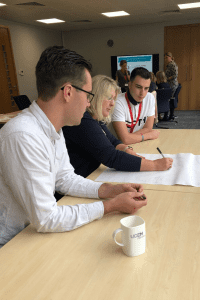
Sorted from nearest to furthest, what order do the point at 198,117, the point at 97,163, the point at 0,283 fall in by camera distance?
the point at 0,283
the point at 97,163
the point at 198,117

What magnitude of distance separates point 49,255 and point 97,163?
0.90m

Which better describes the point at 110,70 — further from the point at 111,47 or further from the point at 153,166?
the point at 153,166

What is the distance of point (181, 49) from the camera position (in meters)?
7.86

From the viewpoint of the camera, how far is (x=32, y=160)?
0.88 m

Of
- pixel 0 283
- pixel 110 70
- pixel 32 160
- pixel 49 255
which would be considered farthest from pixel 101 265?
pixel 110 70

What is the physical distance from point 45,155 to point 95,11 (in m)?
5.94

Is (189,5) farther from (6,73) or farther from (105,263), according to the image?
(105,263)

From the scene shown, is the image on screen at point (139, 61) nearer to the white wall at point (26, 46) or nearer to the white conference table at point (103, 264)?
the white wall at point (26, 46)

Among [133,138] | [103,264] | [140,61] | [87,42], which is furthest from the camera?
[87,42]

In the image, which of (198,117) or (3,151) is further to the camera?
(198,117)

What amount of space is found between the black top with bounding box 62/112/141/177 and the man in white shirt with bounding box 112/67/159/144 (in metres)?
0.69

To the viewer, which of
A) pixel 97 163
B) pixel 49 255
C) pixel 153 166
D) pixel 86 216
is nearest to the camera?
pixel 49 255

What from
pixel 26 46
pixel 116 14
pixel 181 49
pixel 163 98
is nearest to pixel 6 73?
pixel 26 46

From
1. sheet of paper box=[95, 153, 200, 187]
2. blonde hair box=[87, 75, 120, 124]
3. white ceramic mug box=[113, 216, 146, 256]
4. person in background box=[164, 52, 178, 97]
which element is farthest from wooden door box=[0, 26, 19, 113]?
white ceramic mug box=[113, 216, 146, 256]
